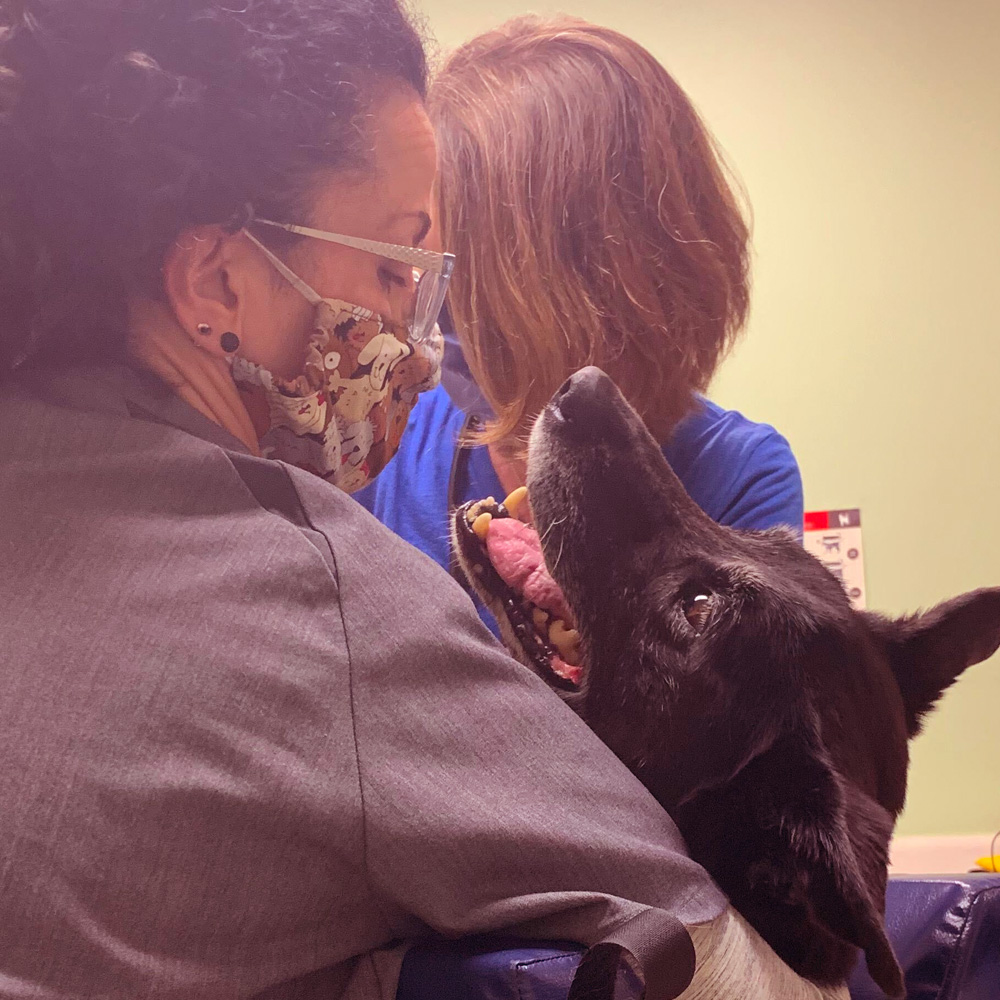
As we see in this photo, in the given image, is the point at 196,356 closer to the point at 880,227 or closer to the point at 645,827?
the point at 645,827

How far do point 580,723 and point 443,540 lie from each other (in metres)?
0.72

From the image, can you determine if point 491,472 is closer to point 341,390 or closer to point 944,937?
point 341,390

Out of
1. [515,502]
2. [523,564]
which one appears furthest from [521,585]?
[515,502]

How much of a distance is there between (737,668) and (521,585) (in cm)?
32

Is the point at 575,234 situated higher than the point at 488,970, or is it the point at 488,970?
the point at 575,234

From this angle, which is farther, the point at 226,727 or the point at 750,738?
the point at 750,738

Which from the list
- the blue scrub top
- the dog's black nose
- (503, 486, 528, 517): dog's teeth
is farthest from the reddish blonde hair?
the dog's black nose

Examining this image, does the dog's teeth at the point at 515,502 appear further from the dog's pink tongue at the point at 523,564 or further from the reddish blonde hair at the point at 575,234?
the reddish blonde hair at the point at 575,234

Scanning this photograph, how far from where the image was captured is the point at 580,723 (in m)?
0.80

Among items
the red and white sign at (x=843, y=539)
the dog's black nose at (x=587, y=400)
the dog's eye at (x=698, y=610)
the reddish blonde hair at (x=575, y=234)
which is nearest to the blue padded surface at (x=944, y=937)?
the dog's eye at (x=698, y=610)

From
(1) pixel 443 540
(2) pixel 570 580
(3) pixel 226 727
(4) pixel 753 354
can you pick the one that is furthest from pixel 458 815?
(4) pixel 753 354

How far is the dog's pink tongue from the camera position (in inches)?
47.7

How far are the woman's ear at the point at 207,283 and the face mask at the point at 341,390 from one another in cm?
2

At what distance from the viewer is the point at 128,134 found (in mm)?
779
